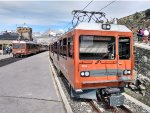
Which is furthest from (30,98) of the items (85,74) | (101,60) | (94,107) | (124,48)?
(124,48)

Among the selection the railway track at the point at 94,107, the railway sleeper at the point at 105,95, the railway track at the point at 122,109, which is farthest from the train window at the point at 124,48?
the railway track at the point at 94,107

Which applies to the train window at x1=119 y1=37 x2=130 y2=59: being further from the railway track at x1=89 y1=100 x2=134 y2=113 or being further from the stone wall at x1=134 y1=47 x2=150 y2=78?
the stone wall at x1=134 y1=47 x2=150 y2=78

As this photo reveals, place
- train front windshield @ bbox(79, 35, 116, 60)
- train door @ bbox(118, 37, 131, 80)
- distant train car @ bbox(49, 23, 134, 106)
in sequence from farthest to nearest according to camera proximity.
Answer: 1. train door @ bbox(118, 37, 131, 80)
2. train front windshield @ bbox(79, 35, 116, 60)
3. distant train car @ bbox(49, 23, 134, 106)

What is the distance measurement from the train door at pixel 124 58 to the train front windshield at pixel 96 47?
309 mm

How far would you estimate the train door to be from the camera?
431 inches

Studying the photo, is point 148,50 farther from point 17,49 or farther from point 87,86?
point 17,49

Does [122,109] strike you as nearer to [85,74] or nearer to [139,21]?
[85,74]

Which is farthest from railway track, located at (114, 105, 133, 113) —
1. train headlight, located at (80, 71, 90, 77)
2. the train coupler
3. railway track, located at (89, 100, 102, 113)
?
train headlight, located at (80, 71, 90, 77)

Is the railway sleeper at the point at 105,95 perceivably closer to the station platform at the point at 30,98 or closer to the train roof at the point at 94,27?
the station platform at the point at 30,98

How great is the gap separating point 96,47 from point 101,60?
0.50 m

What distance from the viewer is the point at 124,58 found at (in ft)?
36.2

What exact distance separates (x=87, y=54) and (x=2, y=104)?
353 centimetres

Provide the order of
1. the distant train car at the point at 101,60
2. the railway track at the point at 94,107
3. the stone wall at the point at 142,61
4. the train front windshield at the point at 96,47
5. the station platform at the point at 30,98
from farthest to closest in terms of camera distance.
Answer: the stone wall at the point at 142,61
the train front windshield at the point at 96,47
the distant train car at the point at 101,60
the station platform at the point at 30,98
the railway track at the point at 94,107

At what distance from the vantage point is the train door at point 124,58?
10945 mm
